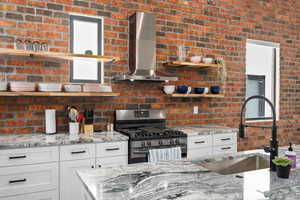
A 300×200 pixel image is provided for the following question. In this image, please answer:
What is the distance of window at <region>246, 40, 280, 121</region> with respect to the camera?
4789 mm

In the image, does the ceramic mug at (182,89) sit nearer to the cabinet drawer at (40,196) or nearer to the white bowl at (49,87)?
the white bowl at (49,87)

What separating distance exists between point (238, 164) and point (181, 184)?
828 millimetres

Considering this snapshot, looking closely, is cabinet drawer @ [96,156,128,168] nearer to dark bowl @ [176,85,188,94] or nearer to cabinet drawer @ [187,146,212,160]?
cabinet drawer @ [187,146,212,160]

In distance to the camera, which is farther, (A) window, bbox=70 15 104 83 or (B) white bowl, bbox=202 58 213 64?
(B) white bowl, bbox=202 58 213 64

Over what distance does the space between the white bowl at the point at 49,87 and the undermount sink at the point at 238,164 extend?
1928 millimetres

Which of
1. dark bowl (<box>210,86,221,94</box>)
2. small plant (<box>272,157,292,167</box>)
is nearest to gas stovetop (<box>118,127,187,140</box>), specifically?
Answer: dark bowl (<box>210,86,221,94</box>)

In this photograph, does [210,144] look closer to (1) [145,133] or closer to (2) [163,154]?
(2) [163,154]

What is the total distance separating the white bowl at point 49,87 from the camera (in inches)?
111

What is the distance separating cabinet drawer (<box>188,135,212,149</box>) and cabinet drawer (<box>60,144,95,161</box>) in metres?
1.28

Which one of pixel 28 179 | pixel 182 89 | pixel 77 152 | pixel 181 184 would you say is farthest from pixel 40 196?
pixel 182 89

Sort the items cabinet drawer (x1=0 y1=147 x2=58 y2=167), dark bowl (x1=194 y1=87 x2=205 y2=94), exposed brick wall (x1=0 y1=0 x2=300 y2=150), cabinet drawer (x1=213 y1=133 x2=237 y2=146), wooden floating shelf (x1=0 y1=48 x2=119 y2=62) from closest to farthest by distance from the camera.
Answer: cabinet drawer (x1=0 y1=147 x2=58 y2=167)
wooden floating shelf (x1=0 y1=48 x2=119 y2=62)
exposed brick wall (x1=0 y1=0 x2=300 y2=150)
cabinet drawer (x1=213 y1=133 x2=237 y2=146)
dark bowl (x1=194 y1=87 x2=205 y2=94)

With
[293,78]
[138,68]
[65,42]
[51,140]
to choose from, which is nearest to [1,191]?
[51,140]

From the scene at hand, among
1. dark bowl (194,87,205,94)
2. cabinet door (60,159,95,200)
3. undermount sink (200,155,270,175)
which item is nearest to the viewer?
undermount sink (200,155,270,175)

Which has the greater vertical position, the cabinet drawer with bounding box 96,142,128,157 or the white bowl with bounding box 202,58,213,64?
the white bowl with bounding box 202,58,213,64
